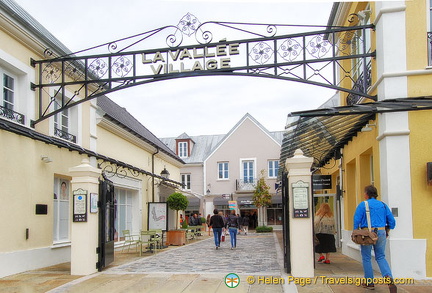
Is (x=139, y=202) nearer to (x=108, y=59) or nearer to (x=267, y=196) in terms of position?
(x=108, y=59)

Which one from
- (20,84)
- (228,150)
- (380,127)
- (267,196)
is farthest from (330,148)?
(228,150)

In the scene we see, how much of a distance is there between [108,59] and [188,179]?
32.1 meters

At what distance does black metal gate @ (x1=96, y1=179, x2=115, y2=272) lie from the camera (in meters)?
11.0

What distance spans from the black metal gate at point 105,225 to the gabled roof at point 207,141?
29687 mm

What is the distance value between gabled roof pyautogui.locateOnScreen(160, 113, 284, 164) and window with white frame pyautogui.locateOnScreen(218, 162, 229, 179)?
4.71 feet

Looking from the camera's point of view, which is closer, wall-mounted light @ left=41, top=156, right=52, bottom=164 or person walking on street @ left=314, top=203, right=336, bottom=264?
person walking on street @ left=314, top=203, right=336, bottom=264

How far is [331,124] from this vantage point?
36.5ft

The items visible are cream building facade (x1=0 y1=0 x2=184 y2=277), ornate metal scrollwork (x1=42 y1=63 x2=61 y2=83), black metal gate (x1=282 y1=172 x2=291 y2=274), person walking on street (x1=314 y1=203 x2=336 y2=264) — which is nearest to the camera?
black metal gate (x1=282 y1=172 x2=291 y2=274)

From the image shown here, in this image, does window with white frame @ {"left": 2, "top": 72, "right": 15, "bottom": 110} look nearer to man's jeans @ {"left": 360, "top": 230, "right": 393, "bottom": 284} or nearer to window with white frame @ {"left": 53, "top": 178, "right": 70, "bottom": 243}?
window with white frame @ {"left": 53, "top": 178, "right": 70, "bottom": 243}

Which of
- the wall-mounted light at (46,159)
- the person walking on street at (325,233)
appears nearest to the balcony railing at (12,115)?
Result: the wall-mounted light at (46,159)

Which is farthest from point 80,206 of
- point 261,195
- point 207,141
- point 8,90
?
point 207,141

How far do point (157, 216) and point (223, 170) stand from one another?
75.0ft

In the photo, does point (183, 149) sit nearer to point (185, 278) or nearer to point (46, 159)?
point (46, 159)

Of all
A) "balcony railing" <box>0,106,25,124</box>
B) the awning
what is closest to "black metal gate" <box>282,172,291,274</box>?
the awning
